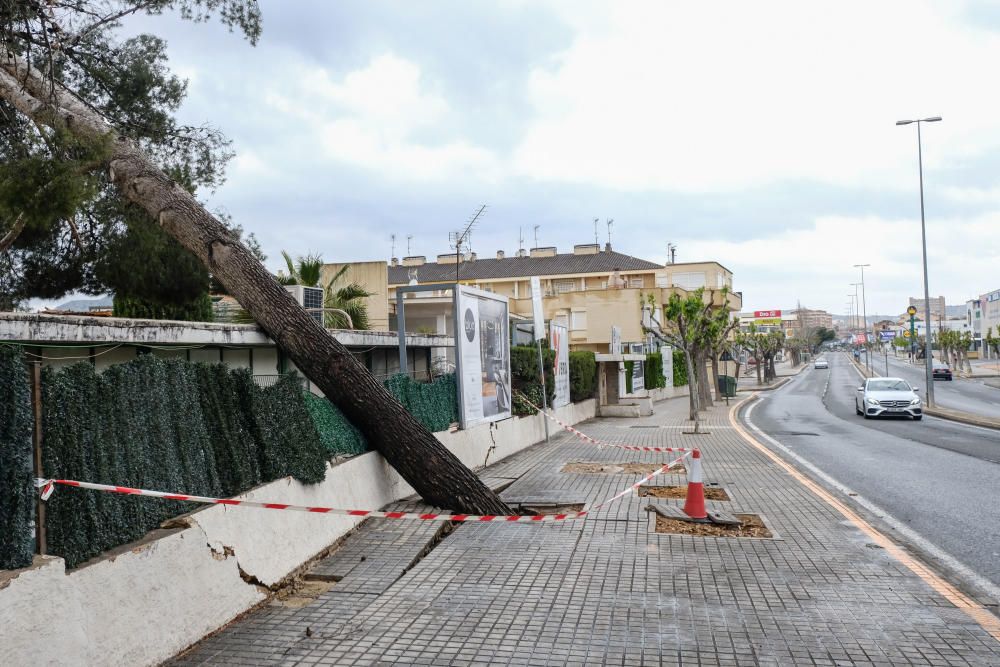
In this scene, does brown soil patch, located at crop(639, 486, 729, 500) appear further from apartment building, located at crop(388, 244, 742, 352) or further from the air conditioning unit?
apartment building, located at crop(388, 244, 742, 352)

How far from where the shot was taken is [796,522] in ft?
29.2

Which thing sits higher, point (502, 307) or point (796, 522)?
point (502, 307)

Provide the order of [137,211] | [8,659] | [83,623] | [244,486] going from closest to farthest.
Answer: [8,659] → [83,623] → [244,486] → [137,211]

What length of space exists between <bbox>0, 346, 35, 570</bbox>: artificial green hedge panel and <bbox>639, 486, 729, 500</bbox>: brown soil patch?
26.2 ft

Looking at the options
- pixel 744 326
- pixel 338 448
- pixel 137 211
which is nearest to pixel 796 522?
pixel 338 448

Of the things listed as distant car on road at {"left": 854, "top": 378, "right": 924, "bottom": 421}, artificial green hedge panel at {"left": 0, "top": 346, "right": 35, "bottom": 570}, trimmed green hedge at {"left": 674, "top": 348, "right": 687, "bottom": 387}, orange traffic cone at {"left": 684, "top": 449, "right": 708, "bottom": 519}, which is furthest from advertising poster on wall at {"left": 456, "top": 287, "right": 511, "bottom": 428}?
trimmed green hedge at {"left": 674, "top": 348, "right": 687, "bottom": 387}

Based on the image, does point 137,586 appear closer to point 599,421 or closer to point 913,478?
point 913,478

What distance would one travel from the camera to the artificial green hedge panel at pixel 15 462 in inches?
167

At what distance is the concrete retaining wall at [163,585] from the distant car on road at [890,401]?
23.2 meters

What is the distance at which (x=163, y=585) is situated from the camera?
5.23 m

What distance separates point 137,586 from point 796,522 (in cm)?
712

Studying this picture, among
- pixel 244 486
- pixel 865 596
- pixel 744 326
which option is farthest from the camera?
pixel 744 326

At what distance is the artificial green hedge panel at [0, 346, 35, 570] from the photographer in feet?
13.9

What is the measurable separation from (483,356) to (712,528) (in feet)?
20.6
